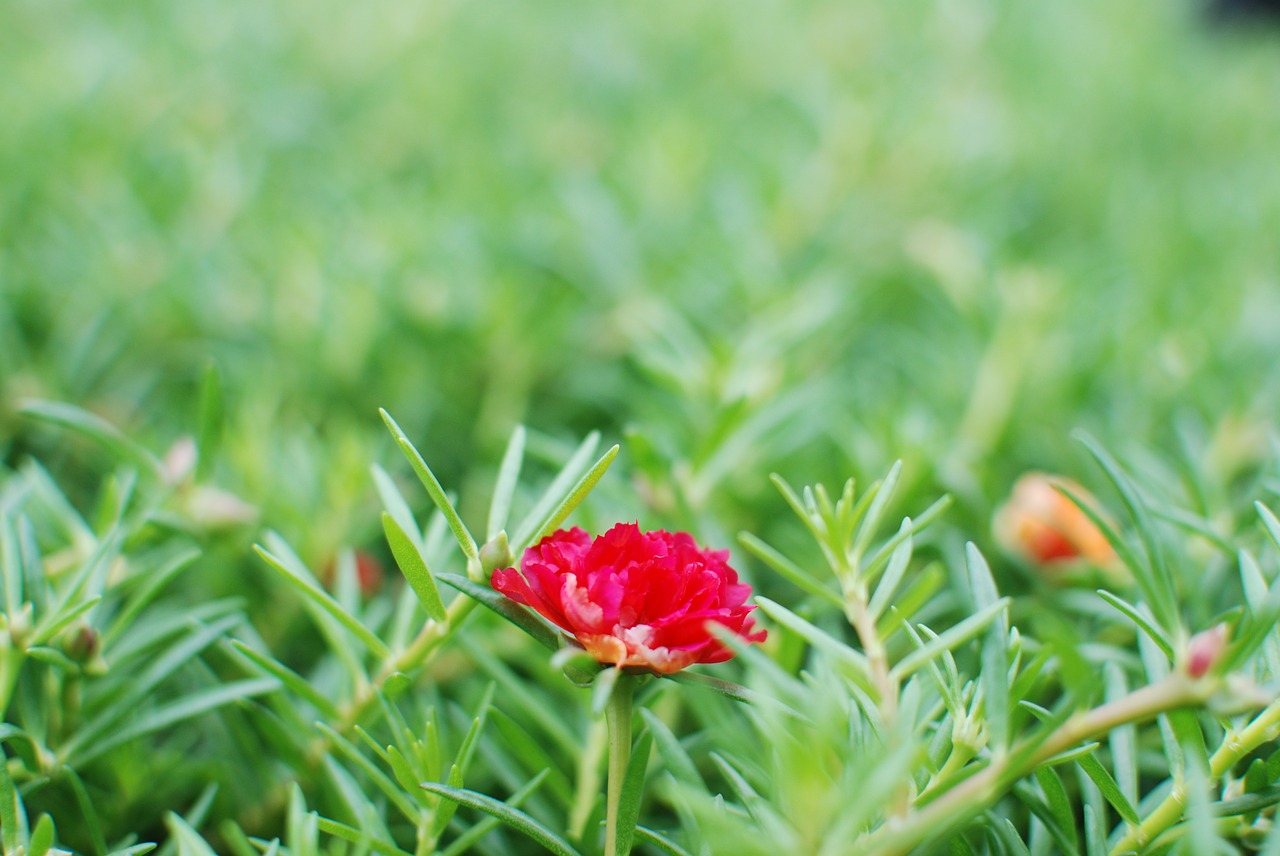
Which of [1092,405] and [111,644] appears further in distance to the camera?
[1092,405]

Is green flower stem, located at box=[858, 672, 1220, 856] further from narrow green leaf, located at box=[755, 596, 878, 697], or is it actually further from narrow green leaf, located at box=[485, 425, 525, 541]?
narrow green leaf, located at box=[485, 425, 525, 541]

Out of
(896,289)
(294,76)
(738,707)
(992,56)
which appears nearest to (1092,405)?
(896,289)

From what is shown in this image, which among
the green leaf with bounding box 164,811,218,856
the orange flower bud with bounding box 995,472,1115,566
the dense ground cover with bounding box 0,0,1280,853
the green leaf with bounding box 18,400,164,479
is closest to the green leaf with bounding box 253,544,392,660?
the dense ground cover with bounding box 0,0,1280,853

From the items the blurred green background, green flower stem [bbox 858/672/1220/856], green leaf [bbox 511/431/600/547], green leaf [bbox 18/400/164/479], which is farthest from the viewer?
the blurred green background

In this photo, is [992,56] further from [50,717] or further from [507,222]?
[50,717]

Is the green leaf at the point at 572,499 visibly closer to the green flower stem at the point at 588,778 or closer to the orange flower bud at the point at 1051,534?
the green flower stem at the point at 588,778

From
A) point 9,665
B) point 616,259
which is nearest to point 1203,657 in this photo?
point 9,665

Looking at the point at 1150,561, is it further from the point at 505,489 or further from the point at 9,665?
the point at 9,665
